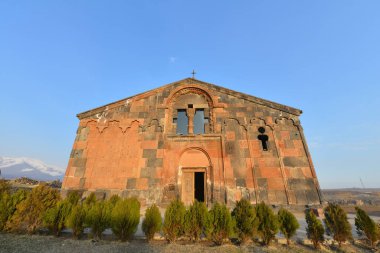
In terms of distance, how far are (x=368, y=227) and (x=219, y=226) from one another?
168 inches

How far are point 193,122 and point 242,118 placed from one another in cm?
284

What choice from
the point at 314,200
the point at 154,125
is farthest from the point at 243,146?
the point at 154,125

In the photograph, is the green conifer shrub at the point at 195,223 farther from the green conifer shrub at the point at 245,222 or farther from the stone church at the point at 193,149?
the stone church at the point at 193,149

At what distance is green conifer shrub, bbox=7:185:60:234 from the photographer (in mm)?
5699

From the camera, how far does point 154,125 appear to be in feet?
34.9

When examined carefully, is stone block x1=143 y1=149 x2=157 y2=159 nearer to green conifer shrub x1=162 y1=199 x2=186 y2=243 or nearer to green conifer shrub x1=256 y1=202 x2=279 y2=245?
green conifer shrub x1=162 y1=199 x2=186 y2=243

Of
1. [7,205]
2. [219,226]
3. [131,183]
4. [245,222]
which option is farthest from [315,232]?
[7,205]

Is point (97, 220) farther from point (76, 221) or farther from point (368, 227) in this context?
point (368, 227)

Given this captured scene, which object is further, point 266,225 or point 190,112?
point 190,112

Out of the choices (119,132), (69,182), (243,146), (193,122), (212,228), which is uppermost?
(193,122)

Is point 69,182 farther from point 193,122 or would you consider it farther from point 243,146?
point 243,146

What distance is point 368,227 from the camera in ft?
17.3

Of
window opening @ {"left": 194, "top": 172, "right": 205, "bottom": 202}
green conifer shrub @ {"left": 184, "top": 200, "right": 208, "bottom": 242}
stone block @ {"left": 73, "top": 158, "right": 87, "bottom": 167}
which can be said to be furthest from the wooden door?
stone block @ {"left": 73, "top": 158, "right": 87, "bottom": 167}

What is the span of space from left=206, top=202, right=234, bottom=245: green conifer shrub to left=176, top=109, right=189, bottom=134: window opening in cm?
584
